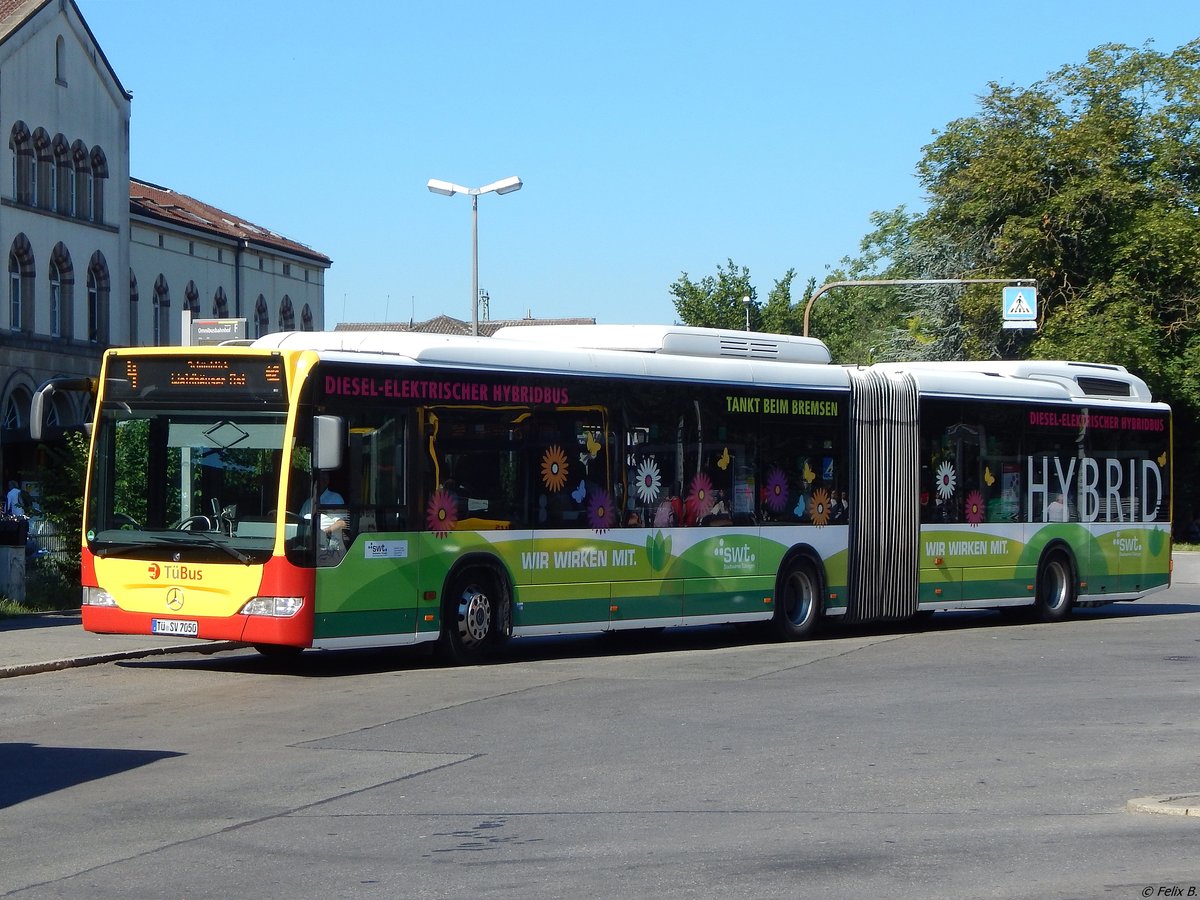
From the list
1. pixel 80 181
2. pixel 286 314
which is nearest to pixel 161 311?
pixel 80 181

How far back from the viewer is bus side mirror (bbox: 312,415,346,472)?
576 inches

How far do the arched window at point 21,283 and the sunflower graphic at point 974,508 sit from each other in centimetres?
2993

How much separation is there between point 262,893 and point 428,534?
347 inches

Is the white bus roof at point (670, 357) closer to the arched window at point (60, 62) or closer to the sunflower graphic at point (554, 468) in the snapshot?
the sunflower graphic at point (554, 468)

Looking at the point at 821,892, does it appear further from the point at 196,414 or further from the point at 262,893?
the point at 196,414

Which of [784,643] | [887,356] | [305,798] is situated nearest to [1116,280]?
[887,356]

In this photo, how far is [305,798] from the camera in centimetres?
917

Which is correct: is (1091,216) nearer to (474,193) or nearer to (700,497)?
(474,193)

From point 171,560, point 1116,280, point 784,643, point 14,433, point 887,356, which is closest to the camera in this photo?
point 171,560

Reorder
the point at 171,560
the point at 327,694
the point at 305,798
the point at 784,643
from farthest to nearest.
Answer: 1. the point at 784,643
2. the point at 171,560
3. the point at 327,694
4. the point at 305,798

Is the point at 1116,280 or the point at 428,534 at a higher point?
the point at 1116,280

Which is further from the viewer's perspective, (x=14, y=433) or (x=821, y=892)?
(x=14, y=433)

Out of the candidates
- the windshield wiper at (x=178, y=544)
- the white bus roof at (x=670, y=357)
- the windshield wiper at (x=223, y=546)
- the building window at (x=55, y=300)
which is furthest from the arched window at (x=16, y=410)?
the windshield wiper at (x=223, y=546)

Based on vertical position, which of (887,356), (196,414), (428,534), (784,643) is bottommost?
(784,643)
